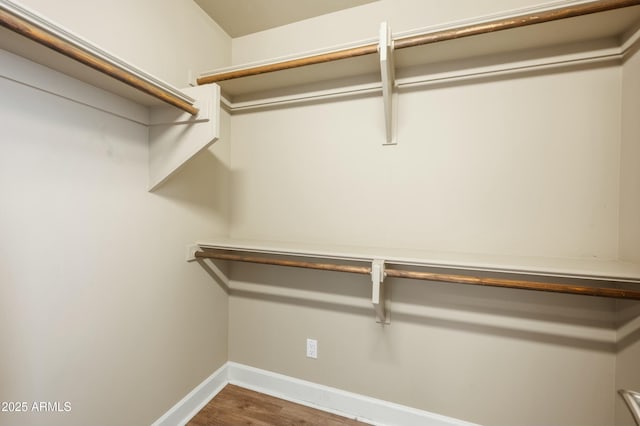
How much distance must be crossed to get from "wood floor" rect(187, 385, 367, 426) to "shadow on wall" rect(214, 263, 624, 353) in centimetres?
60

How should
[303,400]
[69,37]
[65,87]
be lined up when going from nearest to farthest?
[69,37]
[65,87]
[303,400]

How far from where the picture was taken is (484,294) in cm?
129

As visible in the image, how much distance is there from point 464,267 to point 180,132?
139 cm

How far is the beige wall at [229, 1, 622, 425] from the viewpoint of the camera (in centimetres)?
117

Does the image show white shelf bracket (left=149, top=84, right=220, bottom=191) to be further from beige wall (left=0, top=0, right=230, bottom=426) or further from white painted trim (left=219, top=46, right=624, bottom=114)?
white painted trim (left=219, top=46, right=624, bottom=114)

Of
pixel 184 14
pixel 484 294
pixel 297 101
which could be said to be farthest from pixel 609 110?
pixel 184 14

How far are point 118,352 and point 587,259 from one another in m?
2.11

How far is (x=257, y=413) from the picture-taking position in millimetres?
1523

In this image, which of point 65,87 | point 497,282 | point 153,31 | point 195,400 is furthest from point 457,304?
point 153,31

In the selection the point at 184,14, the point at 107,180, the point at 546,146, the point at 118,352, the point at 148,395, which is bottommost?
the point at 148,395

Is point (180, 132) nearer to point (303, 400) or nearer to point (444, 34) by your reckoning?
point (444, 34)

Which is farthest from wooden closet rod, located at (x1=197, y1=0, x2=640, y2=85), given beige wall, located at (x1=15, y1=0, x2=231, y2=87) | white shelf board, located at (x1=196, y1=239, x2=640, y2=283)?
white shelf board, located at (x1=196, y1=239, x2=640, y2=283)

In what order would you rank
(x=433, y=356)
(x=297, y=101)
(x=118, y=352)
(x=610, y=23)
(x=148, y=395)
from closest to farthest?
(x=610, y=23), (x=118, y=352), (x=148, y=395), (x=433, y=356), (x=297, y=101)

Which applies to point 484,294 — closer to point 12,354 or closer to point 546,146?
point 546,146
